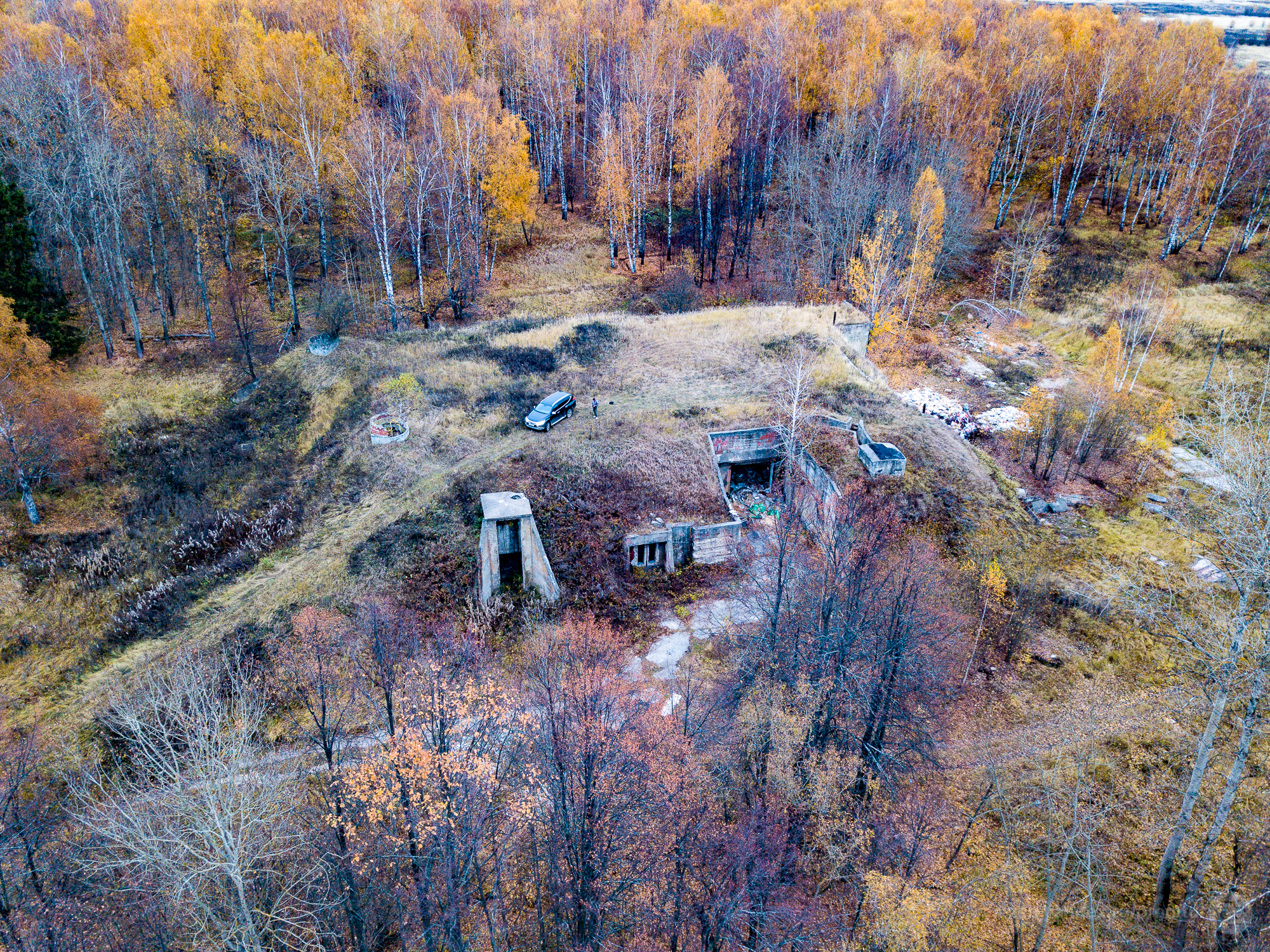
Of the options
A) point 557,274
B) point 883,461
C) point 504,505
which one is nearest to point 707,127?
point 557,274

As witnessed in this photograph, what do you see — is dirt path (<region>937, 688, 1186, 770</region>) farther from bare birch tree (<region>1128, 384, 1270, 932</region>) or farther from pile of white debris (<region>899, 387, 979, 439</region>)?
pile of white debris (<region>899, 387, 979, 439</region>)

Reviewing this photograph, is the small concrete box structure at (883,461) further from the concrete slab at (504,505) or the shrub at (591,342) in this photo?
the concrete slab at (504,505)

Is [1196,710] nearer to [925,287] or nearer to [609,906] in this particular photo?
[609,906]

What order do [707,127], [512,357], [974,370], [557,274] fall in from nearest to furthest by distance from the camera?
[512,357] → [974,370] → [707,127] → [557,274]

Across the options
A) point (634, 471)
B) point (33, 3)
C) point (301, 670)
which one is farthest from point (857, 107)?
point (33, 3)

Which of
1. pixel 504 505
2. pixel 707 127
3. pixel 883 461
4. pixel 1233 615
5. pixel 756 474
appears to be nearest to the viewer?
pixel 1233 615

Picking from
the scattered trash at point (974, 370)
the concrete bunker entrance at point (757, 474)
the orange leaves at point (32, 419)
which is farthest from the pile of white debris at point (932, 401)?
the orange leaves at point (32, 419)

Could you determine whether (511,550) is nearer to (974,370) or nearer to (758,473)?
(758,473)
